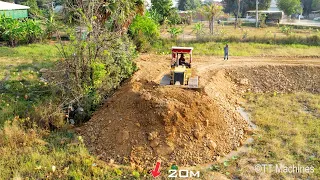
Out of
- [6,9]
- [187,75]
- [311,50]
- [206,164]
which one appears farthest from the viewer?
[6,9]

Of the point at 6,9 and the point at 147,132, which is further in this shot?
the point at 6,9

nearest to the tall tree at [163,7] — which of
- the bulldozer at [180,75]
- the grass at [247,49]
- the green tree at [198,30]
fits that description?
the green tree at [198,30]

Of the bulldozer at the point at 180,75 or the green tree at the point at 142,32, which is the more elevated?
the green tree at the point at 142,32

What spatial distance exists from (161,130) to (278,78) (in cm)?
1021

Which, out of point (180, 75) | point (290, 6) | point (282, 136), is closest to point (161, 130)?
point (180, 75)

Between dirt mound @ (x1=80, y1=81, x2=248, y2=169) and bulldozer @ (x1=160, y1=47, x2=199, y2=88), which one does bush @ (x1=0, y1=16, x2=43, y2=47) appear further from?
dirt mound @ (x1=80, y1=81, x2=248, y2=169)

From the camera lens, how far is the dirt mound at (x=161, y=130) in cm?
916

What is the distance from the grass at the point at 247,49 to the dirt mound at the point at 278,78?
3540 millimetres

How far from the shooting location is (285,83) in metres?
16.8

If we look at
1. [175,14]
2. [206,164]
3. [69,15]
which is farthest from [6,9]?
[206,164]

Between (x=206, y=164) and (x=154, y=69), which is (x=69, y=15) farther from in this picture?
(x=206, y=164)

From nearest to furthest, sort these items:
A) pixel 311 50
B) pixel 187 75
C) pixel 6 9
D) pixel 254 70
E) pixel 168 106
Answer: pixel 168 106 < pixel 187 75 < pixel 254 70 < pixel 311 50 < pixel 6 9

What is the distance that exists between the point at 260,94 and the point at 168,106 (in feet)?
25.8

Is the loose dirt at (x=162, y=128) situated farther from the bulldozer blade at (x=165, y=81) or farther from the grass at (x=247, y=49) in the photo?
the grass at (x=247, y=49)
